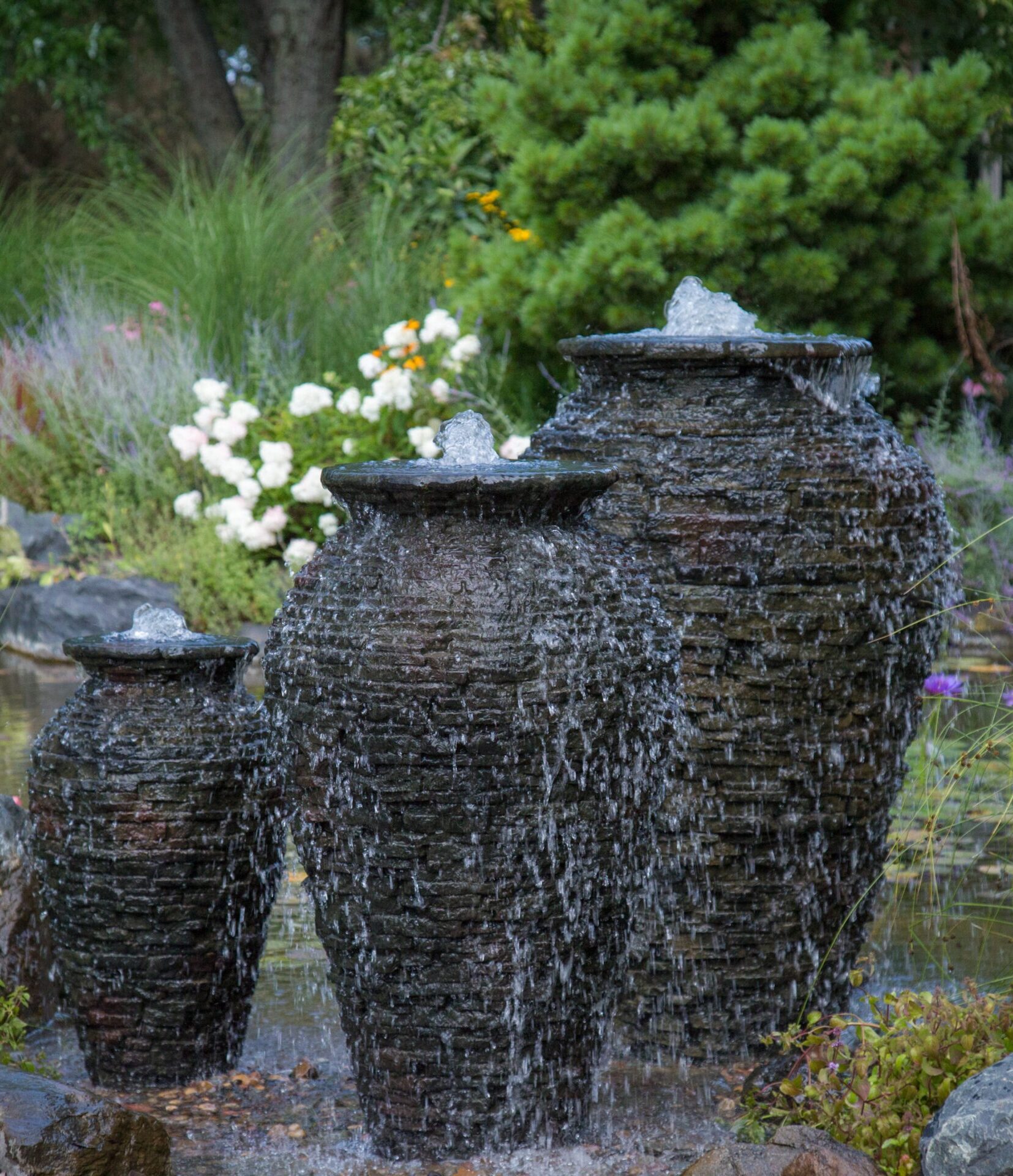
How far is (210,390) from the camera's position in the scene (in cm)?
788

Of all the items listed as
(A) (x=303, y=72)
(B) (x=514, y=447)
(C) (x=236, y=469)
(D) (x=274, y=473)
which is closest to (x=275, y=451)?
(D) (x=274, y=473)

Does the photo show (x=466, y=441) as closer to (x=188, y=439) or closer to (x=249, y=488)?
(x=249, y=488)

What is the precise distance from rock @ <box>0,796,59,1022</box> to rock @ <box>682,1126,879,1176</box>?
1860mm

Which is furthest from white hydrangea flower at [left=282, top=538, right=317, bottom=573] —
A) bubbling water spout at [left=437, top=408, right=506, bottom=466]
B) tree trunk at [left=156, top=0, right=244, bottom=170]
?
tree trunk at [left=156, top=0, right=244, bottom=170]

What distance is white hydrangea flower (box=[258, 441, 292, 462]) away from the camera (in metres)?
7.61

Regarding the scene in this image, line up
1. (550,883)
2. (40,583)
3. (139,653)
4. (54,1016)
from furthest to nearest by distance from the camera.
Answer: (40,583) → (54,1016) → (139,653) → (550,883)

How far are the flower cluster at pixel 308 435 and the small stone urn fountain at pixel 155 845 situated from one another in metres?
4.36

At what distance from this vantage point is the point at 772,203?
298 inches

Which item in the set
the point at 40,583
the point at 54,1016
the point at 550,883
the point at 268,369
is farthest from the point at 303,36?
the point at 550,883

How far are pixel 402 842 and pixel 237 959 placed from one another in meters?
0.81

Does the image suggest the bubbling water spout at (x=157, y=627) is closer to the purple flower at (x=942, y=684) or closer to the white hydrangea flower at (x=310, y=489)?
the purple flower at (x=942, y=684)

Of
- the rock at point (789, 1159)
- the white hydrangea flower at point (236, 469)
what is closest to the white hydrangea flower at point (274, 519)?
the white hydrangea flower at point (236, 469)

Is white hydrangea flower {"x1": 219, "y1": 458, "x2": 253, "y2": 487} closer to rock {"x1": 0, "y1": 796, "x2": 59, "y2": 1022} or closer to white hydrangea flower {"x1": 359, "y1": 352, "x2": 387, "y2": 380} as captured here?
white hydrangea flower {"x1": 359, "y1": 352, "x2": 387, "y2": 380}

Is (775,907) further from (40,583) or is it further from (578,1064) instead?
(40,583)
